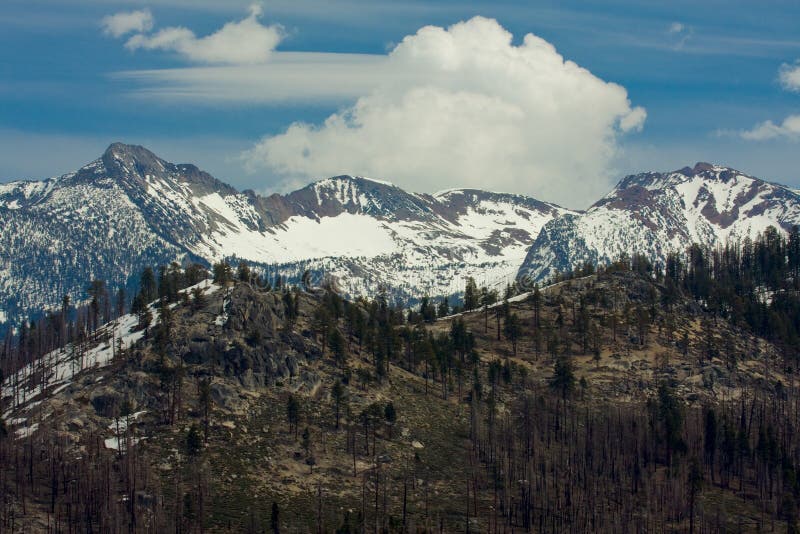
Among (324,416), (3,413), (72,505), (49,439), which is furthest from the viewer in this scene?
(324,416)

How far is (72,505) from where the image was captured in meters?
154

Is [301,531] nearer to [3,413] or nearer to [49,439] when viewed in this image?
[49,439]

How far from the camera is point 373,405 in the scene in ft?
650

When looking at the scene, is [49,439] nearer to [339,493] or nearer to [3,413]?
[3,413]

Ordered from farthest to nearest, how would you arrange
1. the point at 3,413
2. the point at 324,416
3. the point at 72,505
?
the point at 324,416 → the point at 3,413 → the point at 72,505

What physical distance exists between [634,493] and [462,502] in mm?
39126

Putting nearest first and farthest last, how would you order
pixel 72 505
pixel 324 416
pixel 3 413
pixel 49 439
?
pixel 72 505 → pixel 49 439 → pixel 3 413 → pixel 324 416

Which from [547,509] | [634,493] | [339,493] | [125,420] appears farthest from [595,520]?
[125,420]

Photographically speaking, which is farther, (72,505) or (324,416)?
(324,416)

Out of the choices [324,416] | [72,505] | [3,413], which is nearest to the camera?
[72,505]

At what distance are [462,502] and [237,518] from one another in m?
44.1

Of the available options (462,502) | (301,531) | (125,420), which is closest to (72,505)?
(125,420)

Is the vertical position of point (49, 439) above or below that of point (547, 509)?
above

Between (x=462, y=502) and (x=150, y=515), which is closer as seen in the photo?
(x=150, y=515)
